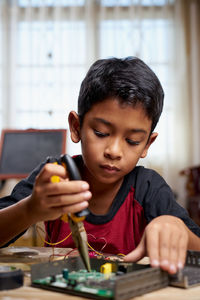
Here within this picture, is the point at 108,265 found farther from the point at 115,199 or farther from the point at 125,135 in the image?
the point at 115,199

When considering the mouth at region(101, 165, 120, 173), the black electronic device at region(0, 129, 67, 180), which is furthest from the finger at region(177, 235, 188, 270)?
the black electronic device at region(0, 129, 67, 180)

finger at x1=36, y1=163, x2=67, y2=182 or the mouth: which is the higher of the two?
finger at x1=36, y1=163, x2=67, y2=182

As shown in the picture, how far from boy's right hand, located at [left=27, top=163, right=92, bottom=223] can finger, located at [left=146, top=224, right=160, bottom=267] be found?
116mm

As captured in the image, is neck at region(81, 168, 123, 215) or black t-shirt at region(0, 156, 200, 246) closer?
black t-shirt at region(0, 156, 200, 246)

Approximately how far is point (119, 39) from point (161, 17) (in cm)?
52

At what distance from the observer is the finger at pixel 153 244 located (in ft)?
1.92

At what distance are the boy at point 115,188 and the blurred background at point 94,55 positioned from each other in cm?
295

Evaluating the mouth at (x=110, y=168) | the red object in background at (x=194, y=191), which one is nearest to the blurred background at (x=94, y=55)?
the red object in background at (x=194, y=191)

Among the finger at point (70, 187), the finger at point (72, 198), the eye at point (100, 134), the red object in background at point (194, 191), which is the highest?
the eye at point (100, 134)

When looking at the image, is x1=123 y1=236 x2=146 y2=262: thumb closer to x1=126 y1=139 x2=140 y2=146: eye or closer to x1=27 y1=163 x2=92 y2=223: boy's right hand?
x1=27 y1=163 x2=92 y2=223: boy's right hand

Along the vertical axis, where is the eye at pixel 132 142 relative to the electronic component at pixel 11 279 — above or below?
above

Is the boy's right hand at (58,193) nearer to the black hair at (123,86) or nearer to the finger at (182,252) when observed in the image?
the finger at (182,252)

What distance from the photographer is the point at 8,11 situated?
4.17 metres

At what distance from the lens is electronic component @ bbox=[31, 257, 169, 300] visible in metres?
0.49
